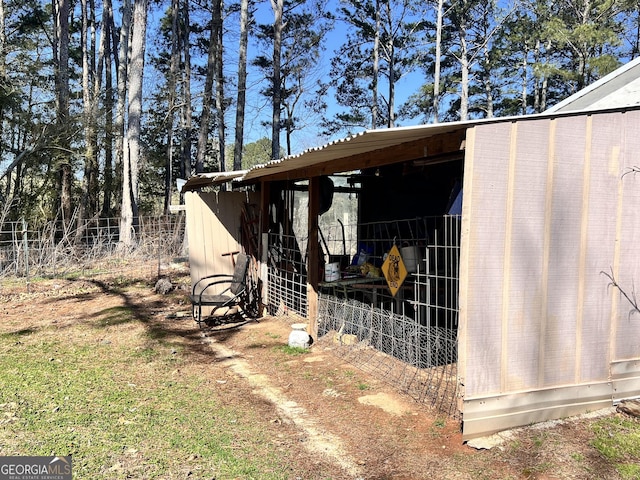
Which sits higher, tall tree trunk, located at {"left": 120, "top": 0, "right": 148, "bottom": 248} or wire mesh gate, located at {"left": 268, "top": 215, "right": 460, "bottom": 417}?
tall tree trunk, located at {"left": 120, "top": 0, "right": 148, "bottom": 248}

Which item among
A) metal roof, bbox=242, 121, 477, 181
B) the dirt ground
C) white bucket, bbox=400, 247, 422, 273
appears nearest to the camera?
the dirt ground

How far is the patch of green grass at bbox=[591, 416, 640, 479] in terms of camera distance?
2527 millimetres

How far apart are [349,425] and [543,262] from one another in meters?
1.66

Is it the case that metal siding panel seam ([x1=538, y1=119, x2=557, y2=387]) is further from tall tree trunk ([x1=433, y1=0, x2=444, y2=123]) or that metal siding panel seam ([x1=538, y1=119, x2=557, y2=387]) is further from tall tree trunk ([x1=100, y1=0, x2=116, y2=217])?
tall tree trunk ([x1=433, y1=0, x2=444, y2=123])

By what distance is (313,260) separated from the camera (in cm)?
530

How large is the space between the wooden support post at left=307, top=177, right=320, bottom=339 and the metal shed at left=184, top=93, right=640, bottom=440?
1979 millimetres

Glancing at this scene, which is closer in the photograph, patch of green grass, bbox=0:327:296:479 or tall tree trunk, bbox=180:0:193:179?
→ patch of green grass, bbox=0:327:296:479

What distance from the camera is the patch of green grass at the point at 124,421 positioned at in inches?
105

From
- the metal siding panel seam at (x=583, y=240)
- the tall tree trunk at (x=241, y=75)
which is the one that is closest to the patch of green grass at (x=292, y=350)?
the metal siding panel seam at (x=583, y=240)

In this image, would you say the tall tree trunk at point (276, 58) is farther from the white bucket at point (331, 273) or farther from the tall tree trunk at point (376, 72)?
the white bucket at point (331, 273)

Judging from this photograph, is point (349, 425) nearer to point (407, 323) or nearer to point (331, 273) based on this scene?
point (407, 323)

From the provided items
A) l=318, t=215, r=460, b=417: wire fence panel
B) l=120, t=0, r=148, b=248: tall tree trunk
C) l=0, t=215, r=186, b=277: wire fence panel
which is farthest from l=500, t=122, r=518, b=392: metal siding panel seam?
l=120, t=0, r=148, b=248: tall tree trunk

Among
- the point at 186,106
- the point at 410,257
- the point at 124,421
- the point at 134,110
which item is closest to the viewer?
the point at 124,421

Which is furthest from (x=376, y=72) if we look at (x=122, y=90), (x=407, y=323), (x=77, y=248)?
(x=407, y=323)
